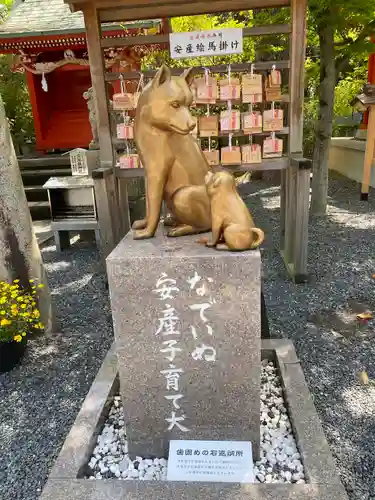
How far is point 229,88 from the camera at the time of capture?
14.5ft

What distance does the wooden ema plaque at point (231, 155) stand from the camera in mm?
4633

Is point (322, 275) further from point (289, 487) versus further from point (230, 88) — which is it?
point (289, 487)

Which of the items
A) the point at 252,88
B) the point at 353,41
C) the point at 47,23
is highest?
the point at 47,23

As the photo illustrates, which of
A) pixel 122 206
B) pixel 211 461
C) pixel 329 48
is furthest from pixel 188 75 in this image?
pixel 329 48

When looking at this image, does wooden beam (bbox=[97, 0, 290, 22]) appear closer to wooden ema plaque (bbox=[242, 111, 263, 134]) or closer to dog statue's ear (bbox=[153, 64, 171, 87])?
wooden ema plaque (bbox=[242, 111, 263, 134])

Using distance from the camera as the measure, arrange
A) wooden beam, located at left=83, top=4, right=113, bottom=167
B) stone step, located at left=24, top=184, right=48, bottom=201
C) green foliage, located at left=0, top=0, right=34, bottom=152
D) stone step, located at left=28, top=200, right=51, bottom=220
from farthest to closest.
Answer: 1. green foliage, located at left=0, top=0, right=34, bottom=152
2. stone step, located at left=24, top=184, right=48, bottom=201
3. stone step, located at left=28, top=200, right=51, bottom=220
4. wooden beam, located at left=83, top=4, right=113, bottom=167

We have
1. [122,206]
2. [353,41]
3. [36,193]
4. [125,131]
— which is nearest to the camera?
[125,131]

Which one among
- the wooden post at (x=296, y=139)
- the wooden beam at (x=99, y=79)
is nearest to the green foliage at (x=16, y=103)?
the wooden beam at (x=99, y=79)

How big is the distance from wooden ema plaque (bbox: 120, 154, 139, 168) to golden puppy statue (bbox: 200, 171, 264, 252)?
8.91 feet

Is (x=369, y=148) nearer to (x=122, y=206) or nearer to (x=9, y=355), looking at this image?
(x=122, y=206)

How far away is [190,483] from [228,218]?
132 cm

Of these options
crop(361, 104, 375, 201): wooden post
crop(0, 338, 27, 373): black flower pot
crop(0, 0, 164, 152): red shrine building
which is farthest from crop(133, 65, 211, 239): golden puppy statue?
crop(361, 104, 375, 201): wooden post

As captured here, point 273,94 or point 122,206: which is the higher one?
point 273,94

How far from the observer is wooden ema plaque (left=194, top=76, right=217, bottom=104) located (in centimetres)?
441
